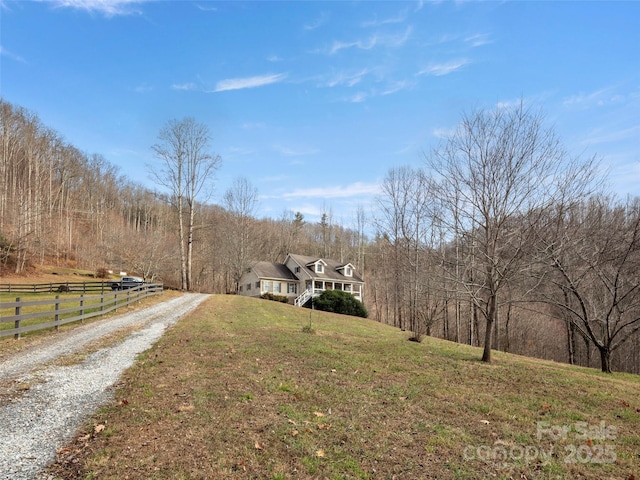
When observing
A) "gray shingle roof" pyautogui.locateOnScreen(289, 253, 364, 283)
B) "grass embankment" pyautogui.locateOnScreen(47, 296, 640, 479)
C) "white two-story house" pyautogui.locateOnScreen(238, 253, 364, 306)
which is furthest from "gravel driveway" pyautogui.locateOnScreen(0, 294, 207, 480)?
"gray shingle roof" pyautogui.locateOnScreen(289, 253, 364, 283)

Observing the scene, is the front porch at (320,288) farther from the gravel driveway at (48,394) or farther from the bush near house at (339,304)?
the gravel driveway at (48,394)

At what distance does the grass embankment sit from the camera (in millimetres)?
3594

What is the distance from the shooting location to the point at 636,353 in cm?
2617

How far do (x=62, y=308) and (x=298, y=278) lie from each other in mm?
26619

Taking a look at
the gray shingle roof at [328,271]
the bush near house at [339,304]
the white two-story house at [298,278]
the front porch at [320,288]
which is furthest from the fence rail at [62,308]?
the gray shingle roof at [328,271]

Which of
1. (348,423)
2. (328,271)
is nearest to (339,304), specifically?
(328,271)

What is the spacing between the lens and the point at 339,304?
1284 inches

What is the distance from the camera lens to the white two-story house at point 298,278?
38719 mm

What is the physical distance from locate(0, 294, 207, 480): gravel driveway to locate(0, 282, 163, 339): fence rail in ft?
2.81

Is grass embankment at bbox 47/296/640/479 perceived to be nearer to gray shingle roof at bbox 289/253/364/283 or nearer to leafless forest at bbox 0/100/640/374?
leafless forest at bbox 0/100/640/374

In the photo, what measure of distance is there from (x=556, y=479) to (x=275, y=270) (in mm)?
38295

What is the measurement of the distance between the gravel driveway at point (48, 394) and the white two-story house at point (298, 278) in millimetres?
28519

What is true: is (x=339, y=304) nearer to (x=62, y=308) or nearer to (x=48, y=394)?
(x=62, y=308)

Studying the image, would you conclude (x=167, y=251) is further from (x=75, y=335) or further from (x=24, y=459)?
(x=24, y=459)
